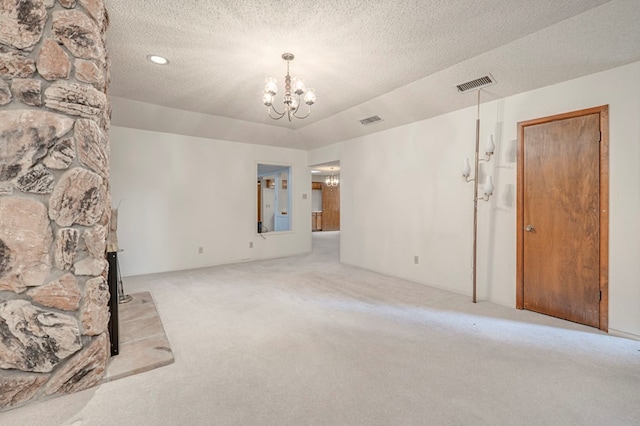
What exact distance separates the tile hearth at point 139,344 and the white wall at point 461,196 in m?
3.48

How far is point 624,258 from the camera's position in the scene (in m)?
2.64

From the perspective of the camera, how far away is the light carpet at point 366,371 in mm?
1658

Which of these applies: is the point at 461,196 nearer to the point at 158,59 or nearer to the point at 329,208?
the point at 158,59

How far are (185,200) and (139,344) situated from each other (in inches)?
130

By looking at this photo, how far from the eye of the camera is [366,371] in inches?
81.7

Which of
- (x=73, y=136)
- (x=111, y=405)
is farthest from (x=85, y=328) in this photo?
(x=73, y=136)

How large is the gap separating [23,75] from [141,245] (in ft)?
11.8

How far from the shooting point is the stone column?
67.0 inches

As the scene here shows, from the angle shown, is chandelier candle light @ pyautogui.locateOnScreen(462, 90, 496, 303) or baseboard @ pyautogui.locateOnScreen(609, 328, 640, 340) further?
chandelier candle light @ pyautogui.locateOnScreen(462, 90, 496, 303)

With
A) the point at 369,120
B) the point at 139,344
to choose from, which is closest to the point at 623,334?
the point at 369,120

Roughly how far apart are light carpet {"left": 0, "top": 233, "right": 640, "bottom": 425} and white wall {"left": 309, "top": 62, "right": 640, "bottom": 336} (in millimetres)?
578

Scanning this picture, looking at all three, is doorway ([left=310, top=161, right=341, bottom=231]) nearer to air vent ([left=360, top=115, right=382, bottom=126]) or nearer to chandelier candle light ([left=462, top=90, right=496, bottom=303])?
air vent ([left=360, top=115, right=382, bottom=126])

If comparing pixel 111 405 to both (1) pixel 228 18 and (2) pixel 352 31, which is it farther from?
(2) pixel 352 31

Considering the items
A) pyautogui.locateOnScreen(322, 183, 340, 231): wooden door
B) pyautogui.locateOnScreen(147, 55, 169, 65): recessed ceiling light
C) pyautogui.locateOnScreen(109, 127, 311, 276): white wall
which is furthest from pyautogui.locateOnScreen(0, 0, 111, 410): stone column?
pyautogui.locateOnScreen(322, 183, 340, 231): wooden door
